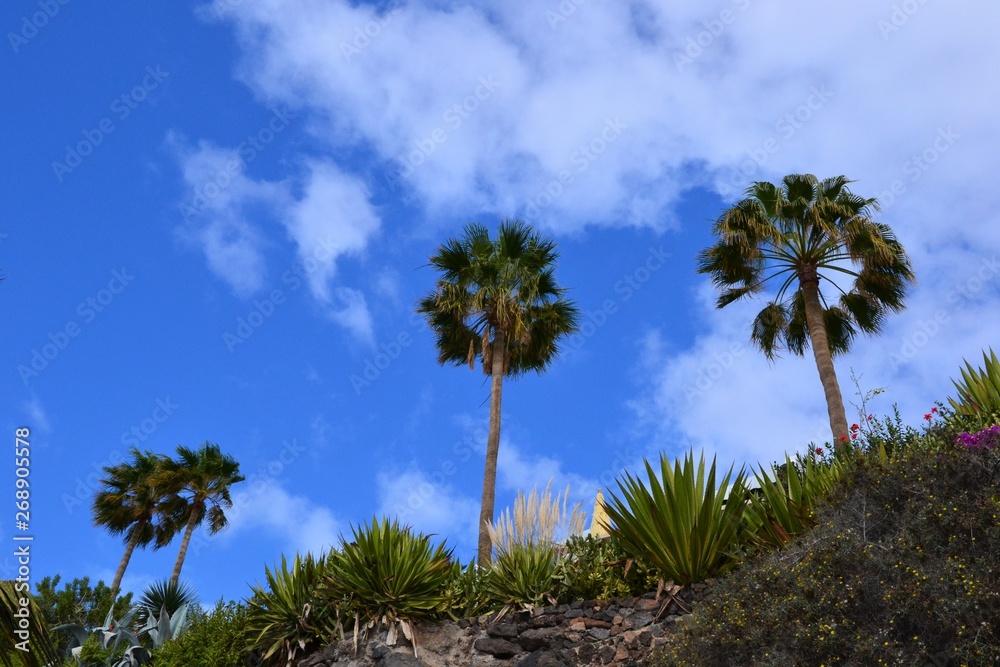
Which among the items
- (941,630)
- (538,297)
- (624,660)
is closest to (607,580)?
(624,660)

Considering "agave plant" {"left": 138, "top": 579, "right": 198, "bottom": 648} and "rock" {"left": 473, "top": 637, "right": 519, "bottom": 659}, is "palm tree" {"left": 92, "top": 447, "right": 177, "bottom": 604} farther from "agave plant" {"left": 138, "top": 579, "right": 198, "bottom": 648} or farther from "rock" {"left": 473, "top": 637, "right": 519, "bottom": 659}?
"rock" {"left": 473, "top": 637, "right": 519, "bottom": 659}

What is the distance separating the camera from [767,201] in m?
18.5

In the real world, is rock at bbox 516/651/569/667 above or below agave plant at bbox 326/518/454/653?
below

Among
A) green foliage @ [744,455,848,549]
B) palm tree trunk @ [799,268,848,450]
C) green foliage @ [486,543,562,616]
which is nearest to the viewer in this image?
green foliage @ [744,455,848,549]

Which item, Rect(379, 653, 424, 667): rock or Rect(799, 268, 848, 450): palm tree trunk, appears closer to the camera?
Rect(379, 653, 424, 667): rock

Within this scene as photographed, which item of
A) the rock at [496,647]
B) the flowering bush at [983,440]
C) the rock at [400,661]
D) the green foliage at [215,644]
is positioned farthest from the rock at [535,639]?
the flowering bush at [983,440]

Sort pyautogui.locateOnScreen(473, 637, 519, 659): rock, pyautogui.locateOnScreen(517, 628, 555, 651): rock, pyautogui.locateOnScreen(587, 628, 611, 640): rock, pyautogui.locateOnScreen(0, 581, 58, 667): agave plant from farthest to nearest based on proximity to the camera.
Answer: pyautogui.locateOnScreen(473, 637, 519, 659): rock → pyautogui.locateOnScreen(517, 628, 555, 651): rock → pyautogui.locateOnScreen(587, 628, 611, 640): rock → pyautogui.locateOnScreen(0, 581, 58, 667): agave plant

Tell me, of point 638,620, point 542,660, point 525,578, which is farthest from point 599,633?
point 525,578

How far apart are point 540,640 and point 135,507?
72.6ft

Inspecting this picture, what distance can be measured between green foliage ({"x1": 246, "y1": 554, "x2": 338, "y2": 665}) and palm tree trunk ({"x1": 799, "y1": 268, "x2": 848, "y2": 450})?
9192 mm

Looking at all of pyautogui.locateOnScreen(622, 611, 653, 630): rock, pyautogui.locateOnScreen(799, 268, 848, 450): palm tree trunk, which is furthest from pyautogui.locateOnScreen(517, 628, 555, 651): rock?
pyautogui.locateOnScreen(799, 268, 848, 450): palm tree trunk

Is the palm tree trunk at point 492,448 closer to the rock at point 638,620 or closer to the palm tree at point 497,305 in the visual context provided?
the palm tree at point 497,305

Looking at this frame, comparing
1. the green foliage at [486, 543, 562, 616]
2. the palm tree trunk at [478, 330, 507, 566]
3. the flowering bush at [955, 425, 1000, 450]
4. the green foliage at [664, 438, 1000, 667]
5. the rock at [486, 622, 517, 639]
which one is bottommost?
the green foliage at [664, 438, 1000, 667]

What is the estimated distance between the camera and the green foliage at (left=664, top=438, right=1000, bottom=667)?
19.4ft
